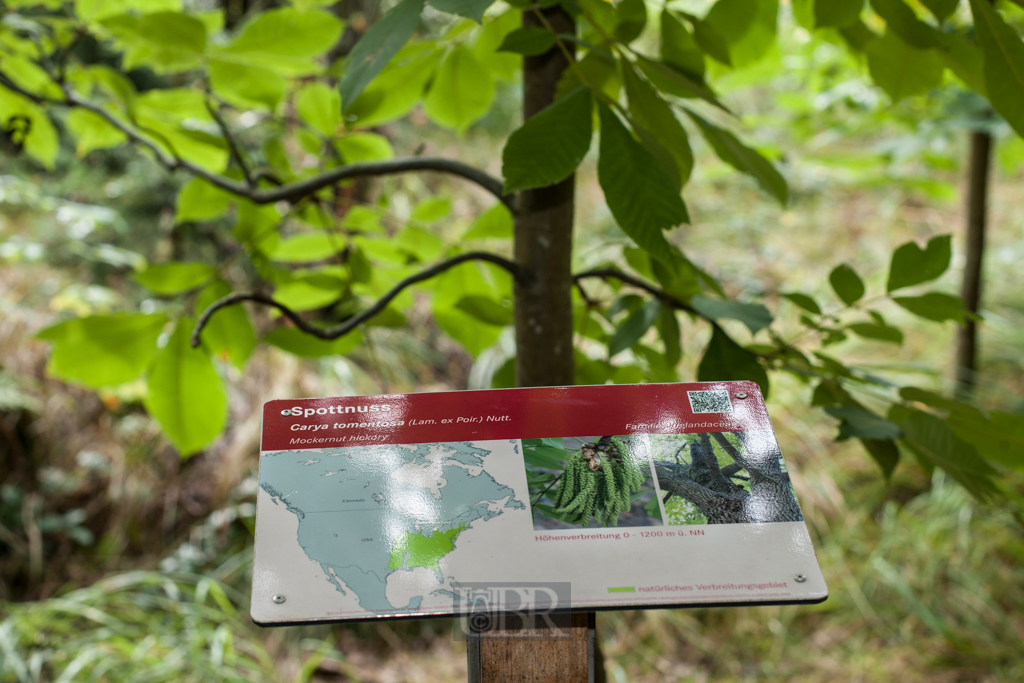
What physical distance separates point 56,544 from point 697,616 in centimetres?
208

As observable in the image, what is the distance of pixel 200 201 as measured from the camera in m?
0.79

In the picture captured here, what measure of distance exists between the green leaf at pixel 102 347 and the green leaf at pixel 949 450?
67 cm

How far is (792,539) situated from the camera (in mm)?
420

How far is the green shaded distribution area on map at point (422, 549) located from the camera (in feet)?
1.33

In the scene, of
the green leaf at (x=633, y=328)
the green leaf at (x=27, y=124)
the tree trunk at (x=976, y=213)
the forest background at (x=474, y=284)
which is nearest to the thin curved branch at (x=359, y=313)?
the forest background at (x=474, y=284)

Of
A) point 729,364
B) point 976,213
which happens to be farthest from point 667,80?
point 976,213

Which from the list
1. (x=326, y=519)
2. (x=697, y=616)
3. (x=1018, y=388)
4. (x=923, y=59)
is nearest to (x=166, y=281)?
(x=326, y=519)

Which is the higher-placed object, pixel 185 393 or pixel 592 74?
pixel 592 74

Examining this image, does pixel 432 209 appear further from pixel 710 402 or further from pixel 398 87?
pixel 710 402

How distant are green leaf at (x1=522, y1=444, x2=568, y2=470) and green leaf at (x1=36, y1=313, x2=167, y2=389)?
1.35ft

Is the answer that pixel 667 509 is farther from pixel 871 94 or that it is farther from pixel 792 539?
pixel 871 94

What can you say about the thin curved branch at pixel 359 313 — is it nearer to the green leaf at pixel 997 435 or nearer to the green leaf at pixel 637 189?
the green leaf at pixel 637 189

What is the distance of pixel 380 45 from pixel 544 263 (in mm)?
294

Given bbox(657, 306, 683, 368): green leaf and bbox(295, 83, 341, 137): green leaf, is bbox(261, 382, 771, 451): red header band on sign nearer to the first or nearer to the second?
bbox(657, 306, 683, 368): green leaf
